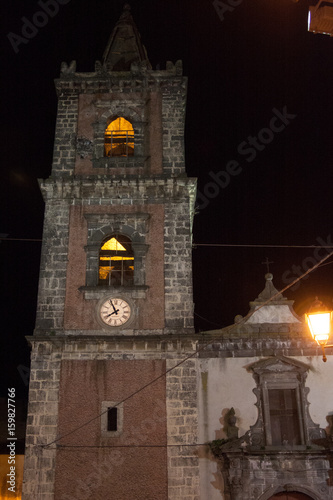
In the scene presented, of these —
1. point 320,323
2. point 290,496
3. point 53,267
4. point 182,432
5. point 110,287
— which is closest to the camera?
point 320,323

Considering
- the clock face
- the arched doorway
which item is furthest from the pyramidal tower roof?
the arched doorway

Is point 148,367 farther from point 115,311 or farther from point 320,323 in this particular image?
point 320,323

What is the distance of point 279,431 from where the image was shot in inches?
583

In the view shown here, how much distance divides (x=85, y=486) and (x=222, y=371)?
4581mm

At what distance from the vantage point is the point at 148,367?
49.6ft

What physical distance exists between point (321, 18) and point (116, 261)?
36.8 ft

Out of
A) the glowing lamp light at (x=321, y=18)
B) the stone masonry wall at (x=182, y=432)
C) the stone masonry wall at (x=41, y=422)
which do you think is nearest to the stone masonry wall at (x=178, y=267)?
the stone masonry wall at (x=182, y=432)

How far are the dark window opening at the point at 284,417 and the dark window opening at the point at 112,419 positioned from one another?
13.4ft

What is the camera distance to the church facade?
14.1 m

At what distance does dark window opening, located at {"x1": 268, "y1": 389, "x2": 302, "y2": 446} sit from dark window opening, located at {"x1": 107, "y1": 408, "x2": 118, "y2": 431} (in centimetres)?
408

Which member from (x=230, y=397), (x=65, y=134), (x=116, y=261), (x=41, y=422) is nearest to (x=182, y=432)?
(x=230, y=397)

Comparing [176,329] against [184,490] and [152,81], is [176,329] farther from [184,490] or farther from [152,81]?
[152,81]

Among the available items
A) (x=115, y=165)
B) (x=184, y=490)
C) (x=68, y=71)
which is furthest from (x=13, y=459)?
(x=68, y=71)

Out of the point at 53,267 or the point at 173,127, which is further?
the point at 173,127
